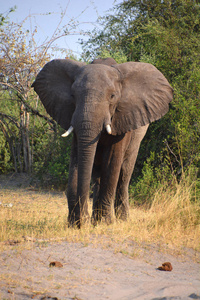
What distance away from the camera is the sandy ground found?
12.1ft

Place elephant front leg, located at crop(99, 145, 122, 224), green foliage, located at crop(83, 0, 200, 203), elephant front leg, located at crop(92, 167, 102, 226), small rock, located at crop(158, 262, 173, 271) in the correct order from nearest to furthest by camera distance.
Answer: small rock, located at crop(158, 262, 173, 271)
elephant front leg, located at crop(99, 145, 122, 224)
elephant front leg, located at crop(92, 167, 102, 226)
green foliage, located at crop(83, 0, 200, 203)

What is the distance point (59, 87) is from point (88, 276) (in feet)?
11.2

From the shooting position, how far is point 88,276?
13.7 ft

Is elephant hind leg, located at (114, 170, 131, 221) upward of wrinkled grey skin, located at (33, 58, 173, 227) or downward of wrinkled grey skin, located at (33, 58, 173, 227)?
downward

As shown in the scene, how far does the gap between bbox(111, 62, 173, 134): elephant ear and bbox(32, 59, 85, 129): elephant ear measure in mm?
677

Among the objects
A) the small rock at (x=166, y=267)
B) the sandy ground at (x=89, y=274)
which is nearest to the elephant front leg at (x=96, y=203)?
the sandy ground at (x=89, y=274)

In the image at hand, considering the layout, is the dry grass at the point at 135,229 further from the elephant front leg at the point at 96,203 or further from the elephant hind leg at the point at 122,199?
the elephant hind leg at the point at 122,199

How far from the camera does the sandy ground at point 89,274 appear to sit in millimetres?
3703

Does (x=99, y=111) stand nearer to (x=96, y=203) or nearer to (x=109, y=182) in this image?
(x=109, y=182)

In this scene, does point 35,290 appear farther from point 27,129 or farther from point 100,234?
point 27,129

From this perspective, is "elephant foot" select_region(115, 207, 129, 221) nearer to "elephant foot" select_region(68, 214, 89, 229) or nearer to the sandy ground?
"elephant foot" select_region(68, 214, 89, 229)

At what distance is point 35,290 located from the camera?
366 centimetres

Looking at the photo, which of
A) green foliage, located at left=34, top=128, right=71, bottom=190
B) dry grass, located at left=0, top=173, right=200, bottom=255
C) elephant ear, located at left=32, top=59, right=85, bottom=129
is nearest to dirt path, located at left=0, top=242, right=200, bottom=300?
dry grass, located at left=0, top=173, right=200, bottom=255

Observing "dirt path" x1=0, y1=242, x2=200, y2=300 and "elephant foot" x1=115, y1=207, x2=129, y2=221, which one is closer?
"dirt path" x1=0, y1=242, x2=200, y2=300
